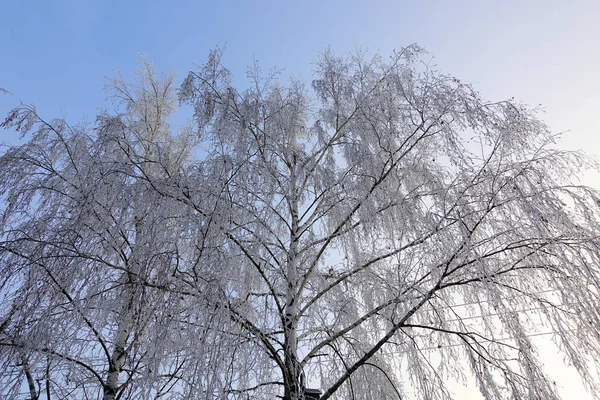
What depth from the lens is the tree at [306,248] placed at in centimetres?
223

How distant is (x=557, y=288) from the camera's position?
2.29 m

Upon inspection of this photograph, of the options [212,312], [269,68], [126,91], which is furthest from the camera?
[126,91]

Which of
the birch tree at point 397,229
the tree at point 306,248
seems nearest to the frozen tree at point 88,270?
the tree at point 306,248

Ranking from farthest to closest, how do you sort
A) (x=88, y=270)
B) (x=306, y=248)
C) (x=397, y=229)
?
(x=306, y=248)
(x=397, y=229)
(x=88, y=270)

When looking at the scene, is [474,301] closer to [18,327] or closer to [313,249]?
[313,249]

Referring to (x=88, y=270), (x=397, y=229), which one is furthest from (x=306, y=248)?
(x=88, y=270)

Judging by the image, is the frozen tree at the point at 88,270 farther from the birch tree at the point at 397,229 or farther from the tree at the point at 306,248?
the birch tree at the point at 397,229

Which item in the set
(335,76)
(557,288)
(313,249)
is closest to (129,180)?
(313,249)

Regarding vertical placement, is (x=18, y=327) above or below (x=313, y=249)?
below

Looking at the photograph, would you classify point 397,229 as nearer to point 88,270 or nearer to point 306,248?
point 306,248

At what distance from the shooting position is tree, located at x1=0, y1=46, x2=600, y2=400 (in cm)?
223

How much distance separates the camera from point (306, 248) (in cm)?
347

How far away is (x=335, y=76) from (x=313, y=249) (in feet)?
6.53

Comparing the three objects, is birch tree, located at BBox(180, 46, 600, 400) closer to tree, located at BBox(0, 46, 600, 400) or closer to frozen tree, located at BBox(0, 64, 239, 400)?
tree, located at BBox(0, 46, 600, 400)
